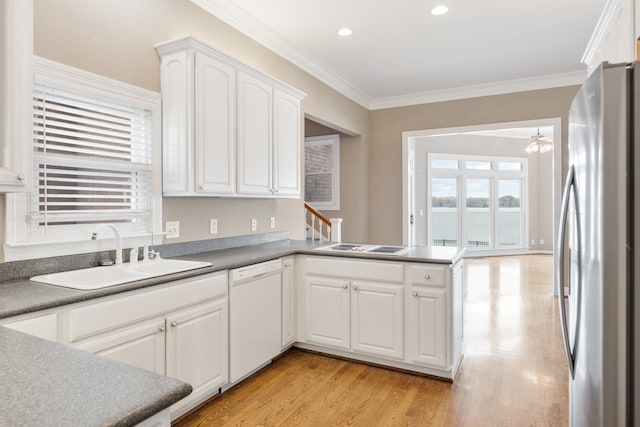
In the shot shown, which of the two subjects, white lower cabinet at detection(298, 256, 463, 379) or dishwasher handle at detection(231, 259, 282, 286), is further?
white lower cabinet at detection(298, 256, 463, 379)

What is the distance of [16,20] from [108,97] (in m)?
0.88

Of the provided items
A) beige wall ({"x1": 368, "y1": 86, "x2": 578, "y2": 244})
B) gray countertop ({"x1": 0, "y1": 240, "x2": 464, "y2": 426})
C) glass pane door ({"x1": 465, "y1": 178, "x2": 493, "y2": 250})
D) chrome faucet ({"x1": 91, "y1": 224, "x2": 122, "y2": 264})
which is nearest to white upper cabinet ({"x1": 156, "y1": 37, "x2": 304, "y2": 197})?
chrome faucet ({"x1": 91, "y1": 224, "x2": 122, "y2": 264})

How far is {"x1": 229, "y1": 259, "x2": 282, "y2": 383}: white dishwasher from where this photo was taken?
2527mm

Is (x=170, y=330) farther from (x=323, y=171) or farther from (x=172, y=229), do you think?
(x=323, y=171)

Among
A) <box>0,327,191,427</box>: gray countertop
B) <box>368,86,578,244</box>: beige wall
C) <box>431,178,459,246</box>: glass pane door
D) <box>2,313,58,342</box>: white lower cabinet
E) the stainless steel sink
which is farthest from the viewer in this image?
<box>431,178,459,246</box>: glass pane door

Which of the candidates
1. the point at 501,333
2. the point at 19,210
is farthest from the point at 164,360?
the point at 501,333

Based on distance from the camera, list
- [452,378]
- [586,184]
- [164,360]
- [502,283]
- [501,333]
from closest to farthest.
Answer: [586,184], [164,360], [452,378], [501,333], [502,283]

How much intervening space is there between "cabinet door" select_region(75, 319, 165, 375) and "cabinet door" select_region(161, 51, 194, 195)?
943 millimetres

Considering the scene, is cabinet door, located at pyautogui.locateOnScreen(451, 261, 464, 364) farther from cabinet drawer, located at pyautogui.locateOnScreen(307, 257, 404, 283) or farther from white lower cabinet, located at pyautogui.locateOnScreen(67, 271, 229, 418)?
white lower cabinet, located at pyautogui.locateOnScreen(67, 271, 229, 418)

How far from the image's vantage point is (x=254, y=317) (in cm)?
271

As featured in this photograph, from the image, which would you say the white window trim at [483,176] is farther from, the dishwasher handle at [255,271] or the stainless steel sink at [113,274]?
the stainless steel sink at [113,274]

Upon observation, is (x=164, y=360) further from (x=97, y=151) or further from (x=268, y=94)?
(x=268, y=94)

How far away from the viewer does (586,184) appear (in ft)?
4.40

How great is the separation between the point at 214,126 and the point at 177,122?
0.25 m
